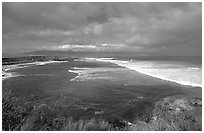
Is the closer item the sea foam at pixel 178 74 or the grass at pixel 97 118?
the grass at pixel 97 118

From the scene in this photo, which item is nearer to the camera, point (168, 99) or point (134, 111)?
point (134, 111)

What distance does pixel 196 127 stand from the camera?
5.32m

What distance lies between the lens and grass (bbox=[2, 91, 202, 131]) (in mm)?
6141

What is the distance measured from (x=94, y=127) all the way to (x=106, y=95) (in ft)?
23.4

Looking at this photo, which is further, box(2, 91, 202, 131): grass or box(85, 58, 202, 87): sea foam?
box(85, 58, 202, 87): sea foam

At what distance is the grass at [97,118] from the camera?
242 inches

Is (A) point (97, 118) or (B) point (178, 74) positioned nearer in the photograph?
(A) point (97, 118)

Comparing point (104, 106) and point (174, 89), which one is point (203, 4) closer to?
point (104, 106)

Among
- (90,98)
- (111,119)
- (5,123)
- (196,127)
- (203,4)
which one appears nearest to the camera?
(196,127)

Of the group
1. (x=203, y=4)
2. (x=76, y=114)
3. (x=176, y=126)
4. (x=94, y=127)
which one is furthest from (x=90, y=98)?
(x=203, y=4)

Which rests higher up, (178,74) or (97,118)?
(178,74)

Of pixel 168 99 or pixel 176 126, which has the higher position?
pixel 176 126

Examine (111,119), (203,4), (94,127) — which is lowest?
(111,119)

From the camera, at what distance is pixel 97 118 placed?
8930mm
